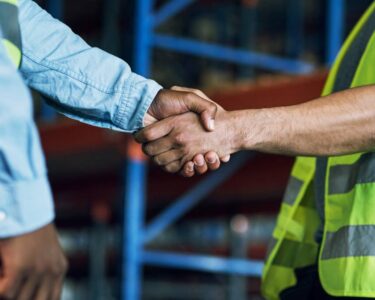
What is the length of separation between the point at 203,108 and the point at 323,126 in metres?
0.38

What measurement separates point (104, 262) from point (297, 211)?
11788 mm

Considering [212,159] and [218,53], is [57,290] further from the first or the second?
[218,53]

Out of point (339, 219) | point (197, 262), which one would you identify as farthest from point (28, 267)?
point (197, 262)

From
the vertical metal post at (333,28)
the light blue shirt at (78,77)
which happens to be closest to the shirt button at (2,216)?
the light blue shirt at (78,77)

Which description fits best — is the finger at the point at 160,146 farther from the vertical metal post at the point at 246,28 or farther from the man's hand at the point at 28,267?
the vertical metal post at the point at 246,28

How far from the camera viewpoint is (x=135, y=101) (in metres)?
2.62

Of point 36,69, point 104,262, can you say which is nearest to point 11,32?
point 36,69

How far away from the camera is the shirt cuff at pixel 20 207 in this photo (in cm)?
168

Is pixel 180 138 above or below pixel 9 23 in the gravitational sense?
below

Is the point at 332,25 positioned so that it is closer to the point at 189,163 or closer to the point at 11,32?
the point at 189,163

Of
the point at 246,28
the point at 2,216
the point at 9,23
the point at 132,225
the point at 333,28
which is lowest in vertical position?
the point at 132,225

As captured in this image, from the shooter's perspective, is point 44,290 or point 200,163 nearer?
point 44,290

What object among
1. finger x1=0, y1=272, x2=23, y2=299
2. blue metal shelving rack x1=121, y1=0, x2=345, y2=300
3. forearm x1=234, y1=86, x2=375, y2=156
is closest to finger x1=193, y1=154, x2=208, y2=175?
forearm x1=234, y1=86, x2=375, y2=156

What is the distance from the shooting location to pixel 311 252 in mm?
2979
